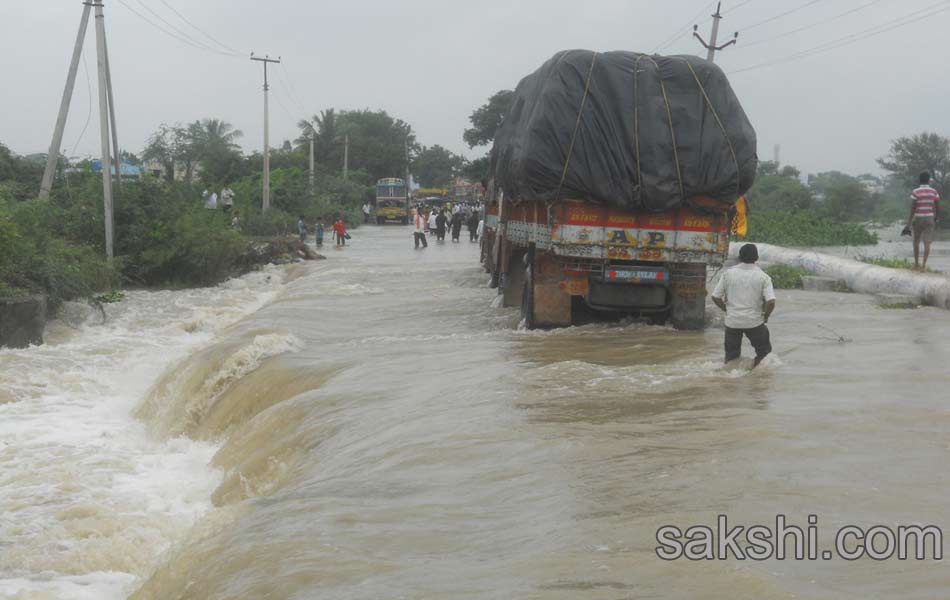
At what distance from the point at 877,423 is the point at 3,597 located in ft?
18.8

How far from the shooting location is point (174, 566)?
5.59m

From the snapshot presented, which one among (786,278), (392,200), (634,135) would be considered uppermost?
(392,200)

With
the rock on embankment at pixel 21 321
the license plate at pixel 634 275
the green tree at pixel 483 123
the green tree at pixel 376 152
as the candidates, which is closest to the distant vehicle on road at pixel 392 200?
the green tree at pixel 483 123

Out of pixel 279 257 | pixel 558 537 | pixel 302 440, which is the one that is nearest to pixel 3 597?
pixel 302 440

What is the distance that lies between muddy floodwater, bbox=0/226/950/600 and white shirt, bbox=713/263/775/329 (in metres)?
0.53

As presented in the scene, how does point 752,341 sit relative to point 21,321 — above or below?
above

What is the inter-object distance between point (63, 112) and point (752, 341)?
18.1m

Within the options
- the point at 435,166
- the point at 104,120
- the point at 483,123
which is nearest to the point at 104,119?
the point at 104,120

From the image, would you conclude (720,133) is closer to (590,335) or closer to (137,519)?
(590,335)

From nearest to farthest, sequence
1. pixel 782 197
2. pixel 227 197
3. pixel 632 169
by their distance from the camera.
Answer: pixel 632 169 → pixel 227 197 → pixel 782 197

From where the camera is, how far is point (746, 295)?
8.83m

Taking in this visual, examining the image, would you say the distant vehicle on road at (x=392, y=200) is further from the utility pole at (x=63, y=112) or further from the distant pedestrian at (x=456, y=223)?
the utility pole at (x=63, y=112)

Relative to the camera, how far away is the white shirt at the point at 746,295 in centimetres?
879

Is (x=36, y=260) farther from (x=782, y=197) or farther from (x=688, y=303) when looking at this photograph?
(x=782, y=197)
